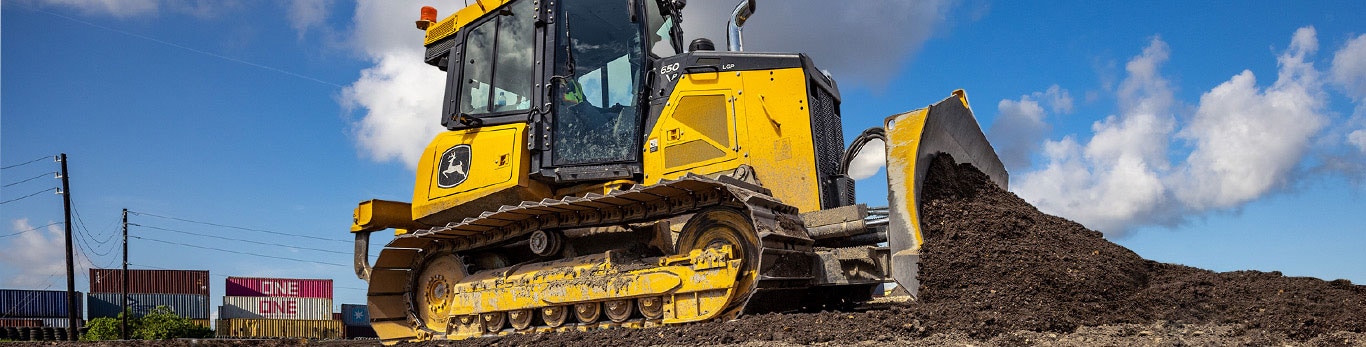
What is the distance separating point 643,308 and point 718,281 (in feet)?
2.62

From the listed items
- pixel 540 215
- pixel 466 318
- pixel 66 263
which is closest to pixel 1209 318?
pixel 540 215

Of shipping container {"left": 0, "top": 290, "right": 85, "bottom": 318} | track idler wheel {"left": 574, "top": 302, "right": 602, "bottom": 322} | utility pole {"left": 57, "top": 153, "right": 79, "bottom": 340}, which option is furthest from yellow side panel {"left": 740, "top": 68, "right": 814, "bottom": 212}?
shipping container {"left": 0, "top": 290, "right": 85, "bottom": 318}

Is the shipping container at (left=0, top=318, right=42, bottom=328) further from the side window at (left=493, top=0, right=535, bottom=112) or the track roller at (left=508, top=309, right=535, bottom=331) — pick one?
the track roller at (left=508, top=309, right=535, bottom=331)

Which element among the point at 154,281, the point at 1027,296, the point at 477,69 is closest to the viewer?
the point at 1027,296

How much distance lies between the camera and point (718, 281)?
6395 mm

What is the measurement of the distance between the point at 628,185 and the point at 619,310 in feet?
3.66

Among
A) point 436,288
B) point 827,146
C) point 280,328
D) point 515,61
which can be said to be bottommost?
point 280,328

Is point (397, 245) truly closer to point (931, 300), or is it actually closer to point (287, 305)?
point (931, 300)

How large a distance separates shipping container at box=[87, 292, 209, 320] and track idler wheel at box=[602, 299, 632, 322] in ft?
135

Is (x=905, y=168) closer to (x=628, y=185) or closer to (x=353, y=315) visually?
(x=628, y=185)

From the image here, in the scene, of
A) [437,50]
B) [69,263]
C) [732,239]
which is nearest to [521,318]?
[732,239]

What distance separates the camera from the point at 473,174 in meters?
8.53

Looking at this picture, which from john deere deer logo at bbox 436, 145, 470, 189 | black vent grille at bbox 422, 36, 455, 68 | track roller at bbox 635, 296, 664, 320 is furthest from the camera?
black vent grille at bbox 422, 36, 455, 68

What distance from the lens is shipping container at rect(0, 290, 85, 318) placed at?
1591 inches
